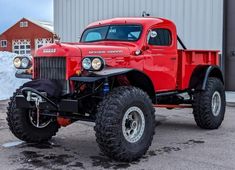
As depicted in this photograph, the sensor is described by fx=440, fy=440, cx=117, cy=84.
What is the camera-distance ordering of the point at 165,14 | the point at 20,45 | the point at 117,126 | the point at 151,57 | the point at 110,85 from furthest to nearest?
the point at 20,45 → the point at 165,14 → the point at 151,57 → the point at 110,85 → the point at 117,126

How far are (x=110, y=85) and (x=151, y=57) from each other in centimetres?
113

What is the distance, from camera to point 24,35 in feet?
158

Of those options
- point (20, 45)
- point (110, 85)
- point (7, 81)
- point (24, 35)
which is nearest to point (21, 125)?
point (110, 85)

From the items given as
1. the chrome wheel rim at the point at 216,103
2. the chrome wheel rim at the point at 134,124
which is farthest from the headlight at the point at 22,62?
the chrome wheel rim at the point at 216,103

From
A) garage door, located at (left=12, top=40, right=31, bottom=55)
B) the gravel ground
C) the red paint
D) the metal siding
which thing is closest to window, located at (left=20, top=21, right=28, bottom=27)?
garage door, located at (left=12, top=40, right=31, bottom=55)

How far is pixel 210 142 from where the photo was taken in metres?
7.32

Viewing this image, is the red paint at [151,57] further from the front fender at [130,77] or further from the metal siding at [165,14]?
the metal siding at [165,14]

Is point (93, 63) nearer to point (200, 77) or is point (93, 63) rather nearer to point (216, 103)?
point (200, 77)

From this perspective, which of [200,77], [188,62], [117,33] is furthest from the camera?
[200,77]

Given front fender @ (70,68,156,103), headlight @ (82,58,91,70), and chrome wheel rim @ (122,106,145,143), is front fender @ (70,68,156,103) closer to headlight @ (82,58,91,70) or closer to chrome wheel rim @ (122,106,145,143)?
headlight @ (82,58,91,70)

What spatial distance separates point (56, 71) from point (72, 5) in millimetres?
11102

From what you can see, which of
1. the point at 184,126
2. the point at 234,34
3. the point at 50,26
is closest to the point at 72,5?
the point at 234,34

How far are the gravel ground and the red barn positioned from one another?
Answer: 3678 centimetres

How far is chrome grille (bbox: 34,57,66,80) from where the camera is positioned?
20.7 ft
